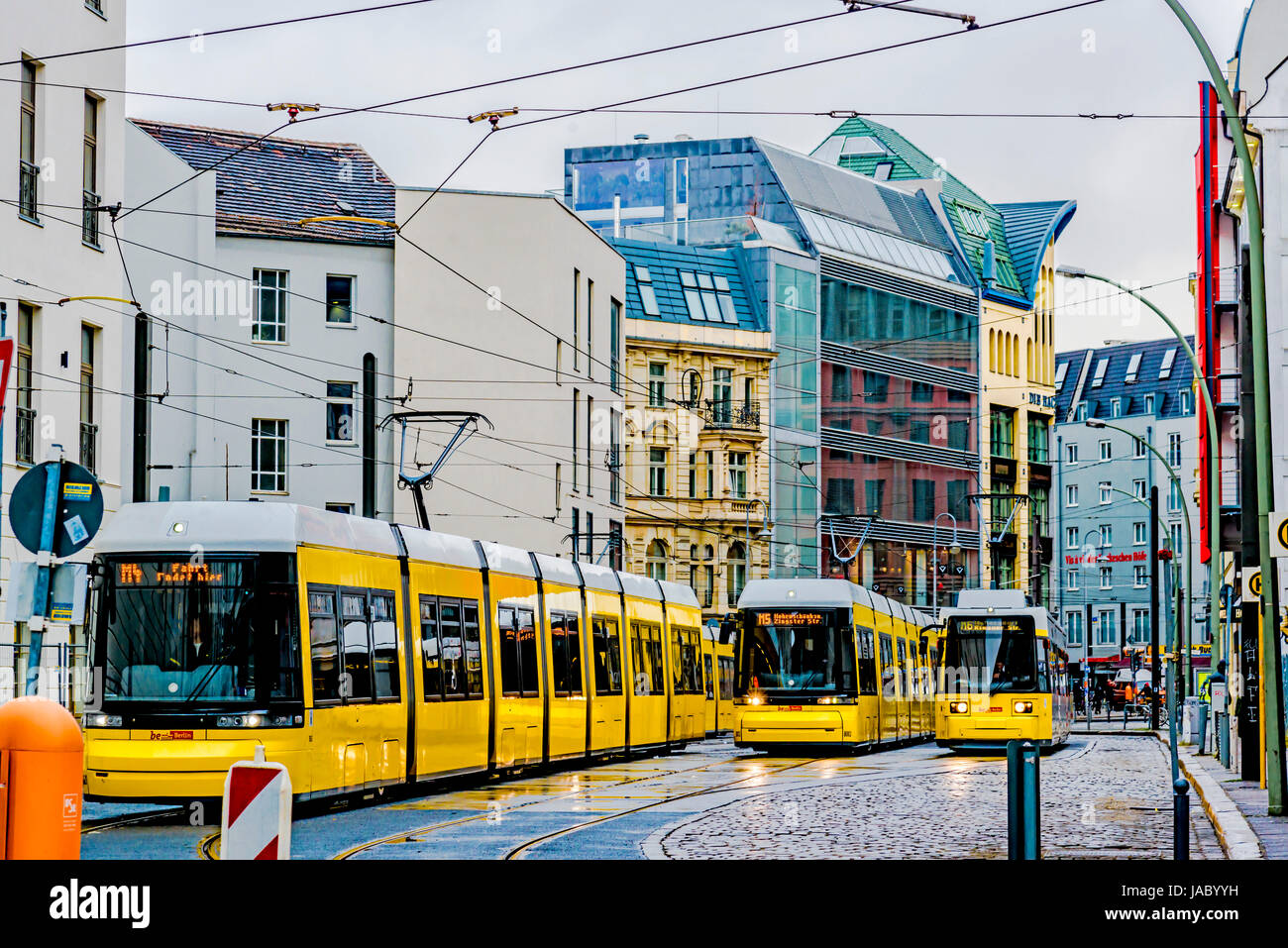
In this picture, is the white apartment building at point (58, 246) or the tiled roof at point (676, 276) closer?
the white apartment building at point (58, 246)

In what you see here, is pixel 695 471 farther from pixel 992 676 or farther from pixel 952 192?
pixel 992 676

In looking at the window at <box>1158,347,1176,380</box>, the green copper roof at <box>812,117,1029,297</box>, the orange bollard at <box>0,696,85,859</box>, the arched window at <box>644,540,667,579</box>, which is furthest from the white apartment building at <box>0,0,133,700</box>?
the window at <box>1158,347,1176,380</box>

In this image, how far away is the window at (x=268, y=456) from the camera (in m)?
57.5

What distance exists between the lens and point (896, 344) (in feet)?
189

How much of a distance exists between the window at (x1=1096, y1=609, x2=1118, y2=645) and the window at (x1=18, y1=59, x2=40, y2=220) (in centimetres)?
9163

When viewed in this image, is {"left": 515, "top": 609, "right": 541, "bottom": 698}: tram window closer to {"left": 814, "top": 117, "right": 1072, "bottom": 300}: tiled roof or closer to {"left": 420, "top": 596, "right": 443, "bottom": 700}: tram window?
{"left": 420, "top": 596, "right": 443, "bottom": 700}: tram window

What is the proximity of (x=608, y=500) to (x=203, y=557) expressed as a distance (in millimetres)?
48688

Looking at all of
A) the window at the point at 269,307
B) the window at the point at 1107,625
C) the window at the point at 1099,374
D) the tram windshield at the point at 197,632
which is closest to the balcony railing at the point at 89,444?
the tram windshield at the point at 197,632

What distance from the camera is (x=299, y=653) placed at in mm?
20203

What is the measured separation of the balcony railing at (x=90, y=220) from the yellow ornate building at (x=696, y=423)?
154 feet

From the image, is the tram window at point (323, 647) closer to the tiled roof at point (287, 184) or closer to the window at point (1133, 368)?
the tiled roof at point (287, 184)

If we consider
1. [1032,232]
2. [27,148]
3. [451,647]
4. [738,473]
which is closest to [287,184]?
[1032,232]

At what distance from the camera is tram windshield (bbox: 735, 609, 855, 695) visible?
121 feet
